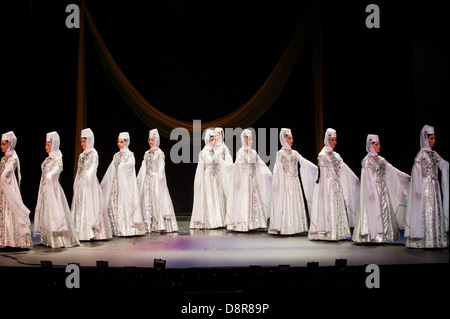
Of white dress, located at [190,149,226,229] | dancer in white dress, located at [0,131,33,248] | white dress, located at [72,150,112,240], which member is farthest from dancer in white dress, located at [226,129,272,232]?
dancer in white dress, located at [0,131,33,248]

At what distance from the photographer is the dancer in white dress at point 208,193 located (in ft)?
26.7

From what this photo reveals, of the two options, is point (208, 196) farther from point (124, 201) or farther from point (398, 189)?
point (398, 189)

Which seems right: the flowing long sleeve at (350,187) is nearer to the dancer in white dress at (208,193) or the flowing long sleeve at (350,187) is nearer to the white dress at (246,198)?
the white dress at (246,198)

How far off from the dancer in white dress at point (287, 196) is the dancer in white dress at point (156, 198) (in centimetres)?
174

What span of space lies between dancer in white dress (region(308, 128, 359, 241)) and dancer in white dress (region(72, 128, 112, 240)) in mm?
3148

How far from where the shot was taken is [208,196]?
8180 millimetres

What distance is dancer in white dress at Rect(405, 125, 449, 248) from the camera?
6191 mm

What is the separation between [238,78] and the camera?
358 inches

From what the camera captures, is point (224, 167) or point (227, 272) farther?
point (224, 167)

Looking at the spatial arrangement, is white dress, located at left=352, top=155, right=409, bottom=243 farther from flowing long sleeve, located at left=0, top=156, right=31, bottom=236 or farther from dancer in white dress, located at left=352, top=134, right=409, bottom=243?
flowing long sleeve, located at left=0, top=156, right=31, bottom=236

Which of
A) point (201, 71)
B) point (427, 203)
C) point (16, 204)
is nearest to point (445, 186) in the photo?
point (427, 203)

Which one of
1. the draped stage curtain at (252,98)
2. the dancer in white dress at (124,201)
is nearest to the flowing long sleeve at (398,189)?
the draped stage curtain at (252,98)

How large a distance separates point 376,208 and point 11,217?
499cm
